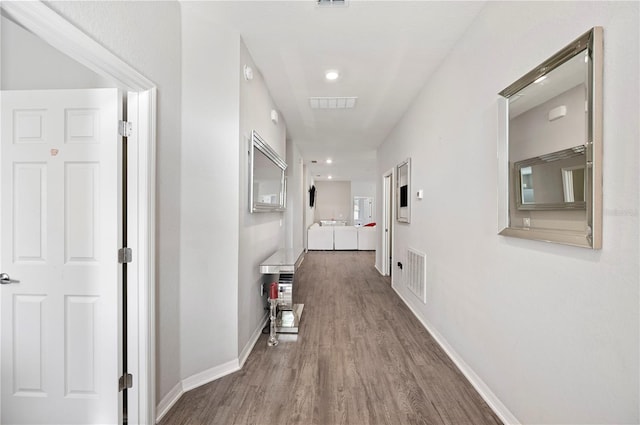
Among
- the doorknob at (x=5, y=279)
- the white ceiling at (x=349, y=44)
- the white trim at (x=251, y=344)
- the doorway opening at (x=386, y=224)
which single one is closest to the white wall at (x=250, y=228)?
the white trim at (x=251, y=344)

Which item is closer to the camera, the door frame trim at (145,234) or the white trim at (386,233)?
the door frame trim at (145,234)

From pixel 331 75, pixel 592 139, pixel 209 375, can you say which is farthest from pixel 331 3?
pixel 209 375

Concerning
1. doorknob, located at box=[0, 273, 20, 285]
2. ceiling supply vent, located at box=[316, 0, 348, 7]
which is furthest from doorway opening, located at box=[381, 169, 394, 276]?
doorknob, located at box=[0, 273, 20, 285]

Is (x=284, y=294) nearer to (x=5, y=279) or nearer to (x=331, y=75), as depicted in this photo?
(x=5, y=279)

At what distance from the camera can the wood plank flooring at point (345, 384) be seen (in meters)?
1.70

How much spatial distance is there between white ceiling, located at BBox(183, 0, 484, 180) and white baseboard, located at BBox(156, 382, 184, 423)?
8.55ft

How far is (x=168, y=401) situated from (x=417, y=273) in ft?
8.71

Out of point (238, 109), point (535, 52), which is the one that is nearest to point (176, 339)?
point (238, 109)

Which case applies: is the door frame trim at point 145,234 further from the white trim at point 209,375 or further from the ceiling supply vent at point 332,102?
the ceiling supply vent at point 332,102

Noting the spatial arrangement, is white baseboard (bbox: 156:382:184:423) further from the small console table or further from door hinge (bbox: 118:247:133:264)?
the small console table

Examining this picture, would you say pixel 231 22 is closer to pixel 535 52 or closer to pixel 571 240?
pixel 535 52

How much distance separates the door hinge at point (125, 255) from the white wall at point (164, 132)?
15 cm

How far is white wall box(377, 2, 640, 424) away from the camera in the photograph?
0.98 m

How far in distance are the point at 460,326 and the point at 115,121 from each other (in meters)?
2.75
